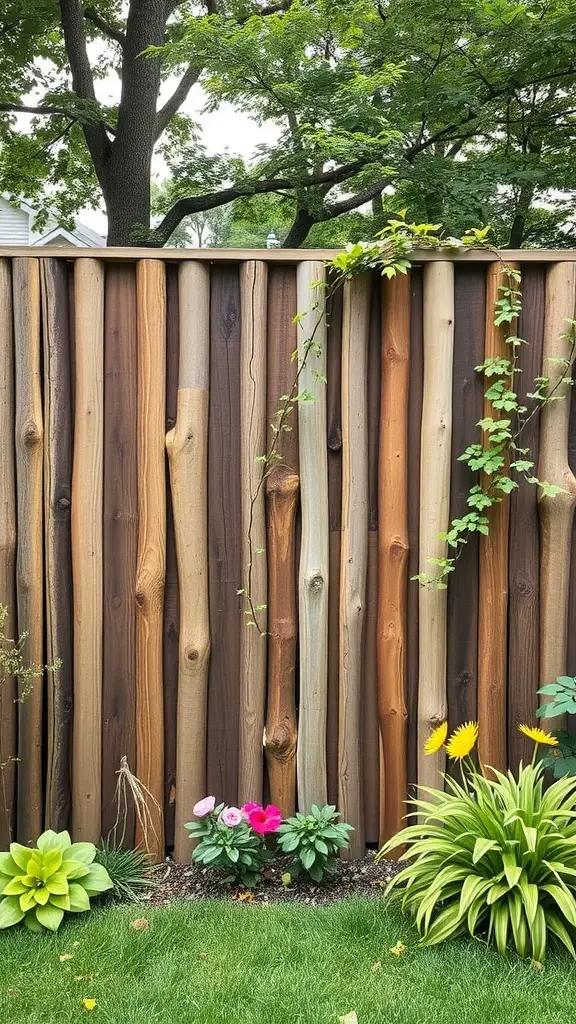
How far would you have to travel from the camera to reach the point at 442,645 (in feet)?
8.84

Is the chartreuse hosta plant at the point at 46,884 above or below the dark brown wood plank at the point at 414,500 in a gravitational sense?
below

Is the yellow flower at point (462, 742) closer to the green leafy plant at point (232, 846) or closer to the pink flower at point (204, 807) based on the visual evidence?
the green leafy plant at point (232, 846)

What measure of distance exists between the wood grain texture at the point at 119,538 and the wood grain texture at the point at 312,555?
655 millimetres

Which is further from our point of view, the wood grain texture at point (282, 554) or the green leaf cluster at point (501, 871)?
the wood grain texture at point (282, 554)

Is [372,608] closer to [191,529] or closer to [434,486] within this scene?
[434,486]

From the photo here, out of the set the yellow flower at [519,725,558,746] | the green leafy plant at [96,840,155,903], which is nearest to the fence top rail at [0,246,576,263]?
the yellow flower at [519,725,558,746]

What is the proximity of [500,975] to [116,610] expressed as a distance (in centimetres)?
174

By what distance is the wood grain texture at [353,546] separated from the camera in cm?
264

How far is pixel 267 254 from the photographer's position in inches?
103

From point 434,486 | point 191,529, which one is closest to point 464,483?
point 434,486

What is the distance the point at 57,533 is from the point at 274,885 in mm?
1542

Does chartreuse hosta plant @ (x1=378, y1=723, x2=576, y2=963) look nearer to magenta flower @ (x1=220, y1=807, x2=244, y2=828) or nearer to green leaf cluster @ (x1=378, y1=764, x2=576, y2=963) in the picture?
green leaf cluster @ (x1=378, y1=764, x2=576, y2=963)

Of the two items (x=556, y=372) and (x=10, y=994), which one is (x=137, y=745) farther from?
(x=556, y=372)

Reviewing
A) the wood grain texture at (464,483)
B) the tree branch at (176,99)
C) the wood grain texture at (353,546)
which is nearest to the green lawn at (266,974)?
the wood grain texture at (353,546)
